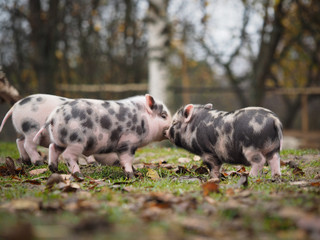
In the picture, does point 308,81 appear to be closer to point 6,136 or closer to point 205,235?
point 6,136

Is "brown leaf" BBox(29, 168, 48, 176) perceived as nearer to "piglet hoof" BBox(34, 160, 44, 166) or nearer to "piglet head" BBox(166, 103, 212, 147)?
"piglet hoof" BBox(34, 160, 44, 166)

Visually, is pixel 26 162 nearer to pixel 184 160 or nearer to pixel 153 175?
pixel 153 175

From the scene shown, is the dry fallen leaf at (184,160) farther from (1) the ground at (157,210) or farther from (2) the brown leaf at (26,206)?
(2) the brown leaf at (26,206)

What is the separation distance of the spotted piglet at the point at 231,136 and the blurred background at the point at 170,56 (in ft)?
17.8

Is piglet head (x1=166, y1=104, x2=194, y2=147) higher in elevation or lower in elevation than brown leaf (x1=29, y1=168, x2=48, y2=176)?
higher

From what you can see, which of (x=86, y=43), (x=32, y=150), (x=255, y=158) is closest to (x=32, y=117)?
(x=32, y=150)

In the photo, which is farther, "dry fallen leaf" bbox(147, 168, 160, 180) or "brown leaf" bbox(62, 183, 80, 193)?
"dry fallen leaf" bbox(147, 168, 160, 180)

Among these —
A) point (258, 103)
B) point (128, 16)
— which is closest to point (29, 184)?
point (258, 103)

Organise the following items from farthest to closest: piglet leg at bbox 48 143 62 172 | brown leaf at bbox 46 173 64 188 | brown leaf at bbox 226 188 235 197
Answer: piglet leg at bbox 48 143 62 172 < brown leaf at bbox 46 173 64 188 < brown leaf at bbox 226 188 235 197

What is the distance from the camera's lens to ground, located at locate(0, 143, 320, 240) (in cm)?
219

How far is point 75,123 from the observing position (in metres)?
4.55

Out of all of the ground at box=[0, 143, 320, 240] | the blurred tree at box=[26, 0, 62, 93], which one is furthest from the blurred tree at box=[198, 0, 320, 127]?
the ground at box=[0, 143, 320, 240]

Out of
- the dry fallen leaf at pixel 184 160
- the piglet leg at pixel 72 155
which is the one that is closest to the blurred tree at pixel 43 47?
the dry fallen leaf at pixel 184 160

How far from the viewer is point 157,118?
5332mm
